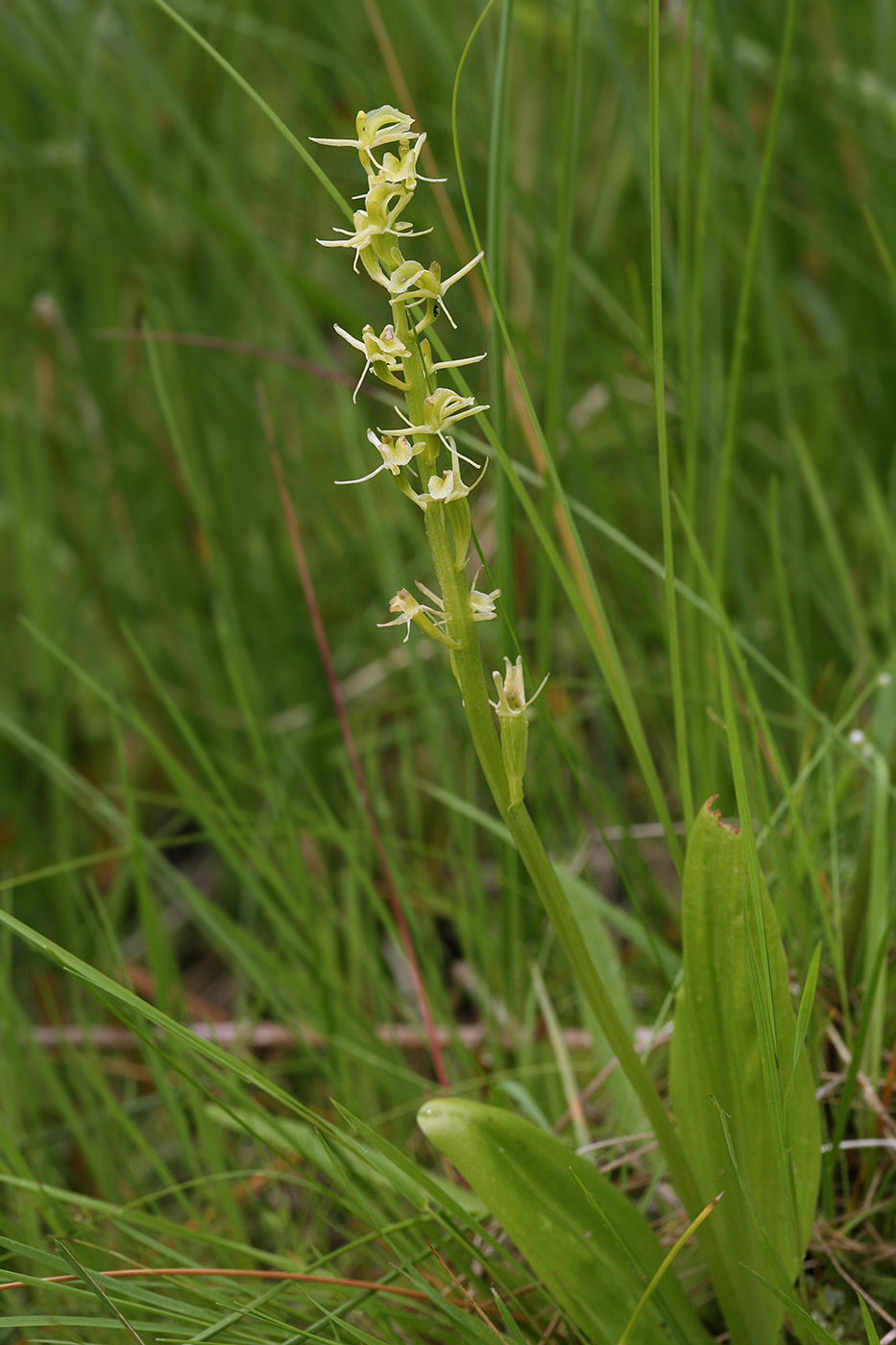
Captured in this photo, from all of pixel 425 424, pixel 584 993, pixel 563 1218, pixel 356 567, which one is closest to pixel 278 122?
pixel 425 424

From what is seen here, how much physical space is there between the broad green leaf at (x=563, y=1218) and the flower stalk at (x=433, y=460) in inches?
5.3

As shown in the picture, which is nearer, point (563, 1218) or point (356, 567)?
point (563, 1218)

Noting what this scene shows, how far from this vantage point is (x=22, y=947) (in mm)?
1646

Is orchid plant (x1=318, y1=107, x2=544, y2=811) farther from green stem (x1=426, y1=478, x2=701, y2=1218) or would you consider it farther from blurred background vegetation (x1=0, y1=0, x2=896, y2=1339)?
blurred background vegetation (x1=0, y1=0, x2=896, y2=1339)

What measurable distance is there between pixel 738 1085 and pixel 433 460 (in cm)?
46

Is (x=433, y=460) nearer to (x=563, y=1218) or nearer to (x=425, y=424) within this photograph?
(x=425, y=424)

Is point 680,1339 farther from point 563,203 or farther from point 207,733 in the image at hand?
point 207,733

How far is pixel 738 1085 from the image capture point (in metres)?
0.72

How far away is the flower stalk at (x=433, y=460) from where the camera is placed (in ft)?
1.98

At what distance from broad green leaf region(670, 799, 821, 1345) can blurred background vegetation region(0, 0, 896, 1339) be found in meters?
0.14

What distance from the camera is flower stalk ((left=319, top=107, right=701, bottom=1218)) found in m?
0.60

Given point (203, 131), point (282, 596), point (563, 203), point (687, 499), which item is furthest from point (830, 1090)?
point (203, 131)

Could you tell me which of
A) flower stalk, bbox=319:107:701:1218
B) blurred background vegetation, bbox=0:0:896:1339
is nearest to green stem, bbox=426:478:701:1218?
flower stalk, bbox=319:107:701:1218

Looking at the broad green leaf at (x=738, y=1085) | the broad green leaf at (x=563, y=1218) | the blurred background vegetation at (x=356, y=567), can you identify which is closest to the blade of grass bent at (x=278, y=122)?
the blurred background vegetation at (x=356, y=567)
